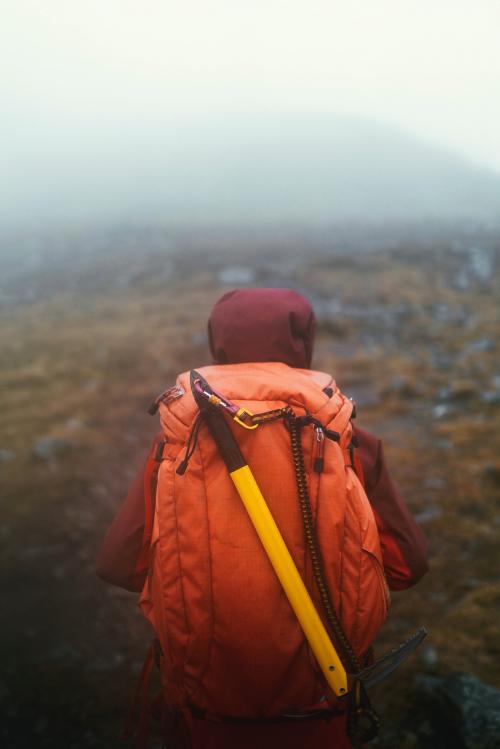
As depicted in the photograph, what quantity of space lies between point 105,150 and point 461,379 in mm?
107449

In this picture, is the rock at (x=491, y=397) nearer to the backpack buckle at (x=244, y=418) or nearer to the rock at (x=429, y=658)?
the rock at (x=429, y=658)

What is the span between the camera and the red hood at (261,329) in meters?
2.79

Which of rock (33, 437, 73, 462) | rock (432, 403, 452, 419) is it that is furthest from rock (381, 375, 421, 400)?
rock (33, 437, 73, 462)

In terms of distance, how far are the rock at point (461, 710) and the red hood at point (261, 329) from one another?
334 centimetres

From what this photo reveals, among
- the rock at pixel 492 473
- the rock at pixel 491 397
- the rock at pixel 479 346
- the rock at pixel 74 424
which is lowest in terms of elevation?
the rock at pixel 74 424

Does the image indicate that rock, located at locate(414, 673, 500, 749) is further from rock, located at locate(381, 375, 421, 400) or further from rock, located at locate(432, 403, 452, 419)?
rock, located at locate(381, 375, 421, 400)

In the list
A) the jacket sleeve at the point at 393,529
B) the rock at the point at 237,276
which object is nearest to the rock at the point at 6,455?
the jacket sleeve at the point at 393,529

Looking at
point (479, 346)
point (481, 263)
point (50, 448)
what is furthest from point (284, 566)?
point (481, 263)

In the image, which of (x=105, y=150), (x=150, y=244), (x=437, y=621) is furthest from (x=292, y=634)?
(x=105, y=150)

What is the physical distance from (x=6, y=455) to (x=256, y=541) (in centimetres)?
804

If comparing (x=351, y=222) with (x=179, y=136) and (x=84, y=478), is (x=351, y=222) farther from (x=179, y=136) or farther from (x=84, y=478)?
(x=179, y=136)

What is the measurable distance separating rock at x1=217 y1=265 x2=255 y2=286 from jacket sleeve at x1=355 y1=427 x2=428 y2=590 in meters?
18.9

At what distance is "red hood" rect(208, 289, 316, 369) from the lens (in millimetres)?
2787

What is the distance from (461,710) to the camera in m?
3.84
